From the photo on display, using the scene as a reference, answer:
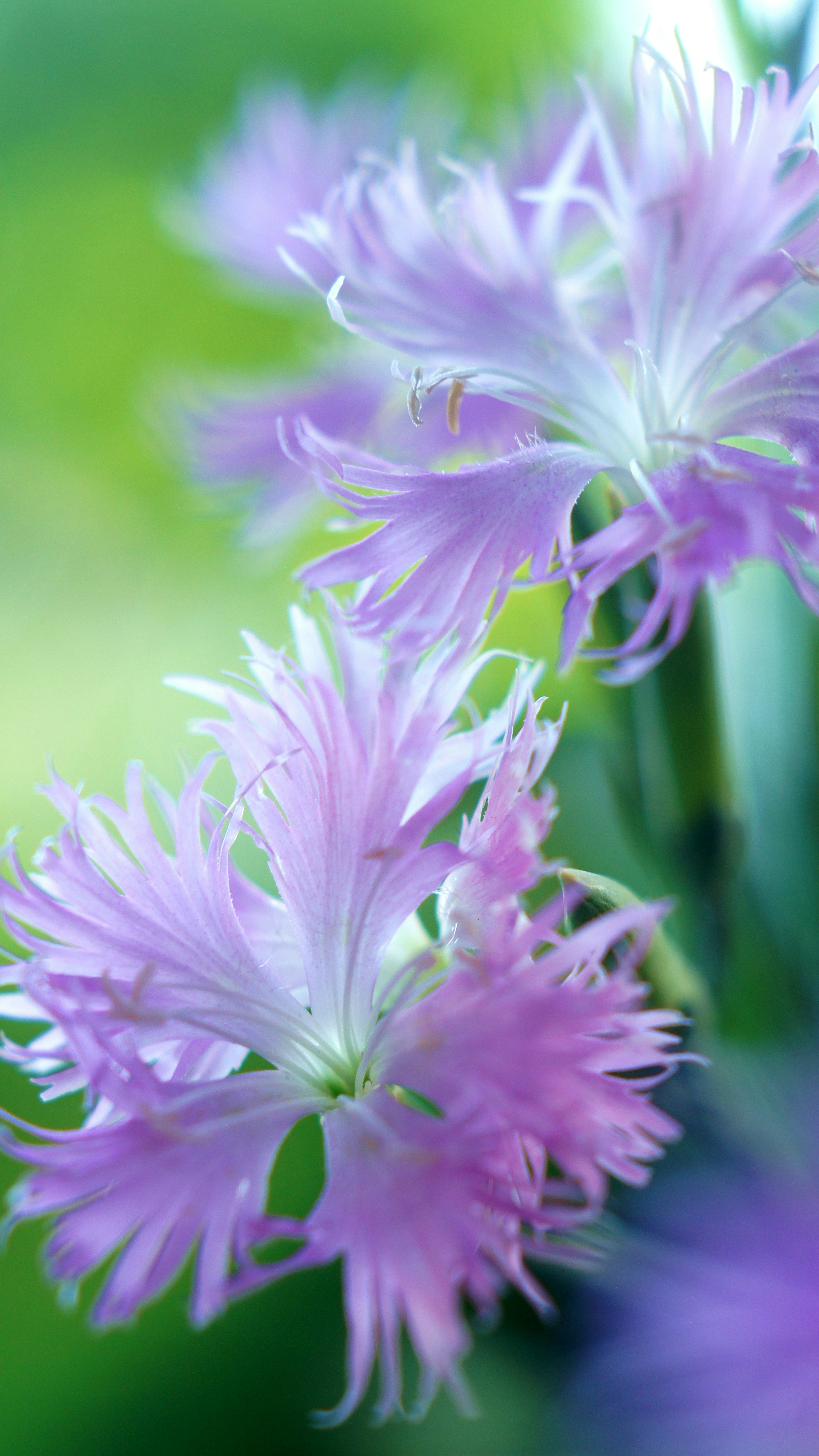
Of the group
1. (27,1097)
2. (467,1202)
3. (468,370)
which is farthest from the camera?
(27,1097)

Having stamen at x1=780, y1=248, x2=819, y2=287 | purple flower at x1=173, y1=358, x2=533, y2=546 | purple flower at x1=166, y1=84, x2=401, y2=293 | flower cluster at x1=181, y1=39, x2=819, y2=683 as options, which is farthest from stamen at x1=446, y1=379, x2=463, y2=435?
purple flower at x1=166, y1=84, x2=401, y2=293

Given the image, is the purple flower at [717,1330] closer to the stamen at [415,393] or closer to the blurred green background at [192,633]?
the blurred green background at [192,633]

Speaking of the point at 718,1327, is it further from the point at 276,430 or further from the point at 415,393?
the point at 276,430

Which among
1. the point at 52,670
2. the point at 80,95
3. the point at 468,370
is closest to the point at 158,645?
the point at 52,670

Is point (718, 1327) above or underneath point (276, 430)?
underneath

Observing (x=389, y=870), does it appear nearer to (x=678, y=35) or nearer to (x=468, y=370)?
(x=468, y=370)

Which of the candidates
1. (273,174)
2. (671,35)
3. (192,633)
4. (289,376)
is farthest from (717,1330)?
(192,633)

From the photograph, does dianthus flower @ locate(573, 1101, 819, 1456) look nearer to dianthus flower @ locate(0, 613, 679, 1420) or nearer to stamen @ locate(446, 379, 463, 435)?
dianthus flower @ locate(0, 613, 679, 1420)
